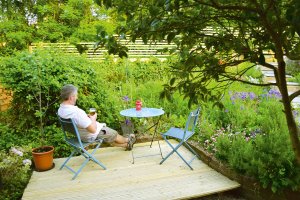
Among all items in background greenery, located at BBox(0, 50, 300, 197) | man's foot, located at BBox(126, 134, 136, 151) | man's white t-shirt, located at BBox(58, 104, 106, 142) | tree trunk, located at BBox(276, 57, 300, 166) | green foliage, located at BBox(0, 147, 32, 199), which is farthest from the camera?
man's foot, located at BBox(126, 134, 136, 151)

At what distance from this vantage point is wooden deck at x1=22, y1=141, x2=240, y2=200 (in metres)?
3.46

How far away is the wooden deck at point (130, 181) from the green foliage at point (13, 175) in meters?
0.12

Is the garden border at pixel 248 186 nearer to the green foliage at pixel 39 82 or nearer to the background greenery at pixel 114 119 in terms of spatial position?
the background greenery at pixel 114 119

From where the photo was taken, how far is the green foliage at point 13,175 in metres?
3.54

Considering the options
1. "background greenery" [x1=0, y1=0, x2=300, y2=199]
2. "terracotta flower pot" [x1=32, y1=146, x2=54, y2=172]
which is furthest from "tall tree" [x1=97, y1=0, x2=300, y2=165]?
"terracotta flower pot" [x1=32, y1=146, x2=54, y2=172]

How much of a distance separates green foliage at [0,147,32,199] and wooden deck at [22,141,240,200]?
0.38 feet

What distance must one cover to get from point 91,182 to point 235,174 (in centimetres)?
184

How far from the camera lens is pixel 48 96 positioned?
466cm

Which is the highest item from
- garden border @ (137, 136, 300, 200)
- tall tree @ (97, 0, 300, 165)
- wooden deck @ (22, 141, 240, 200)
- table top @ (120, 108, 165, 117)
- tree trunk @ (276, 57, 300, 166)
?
tall tree @ (97, 0, 300, 165)

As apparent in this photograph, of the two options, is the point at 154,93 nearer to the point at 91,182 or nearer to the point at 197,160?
the point at 197,160

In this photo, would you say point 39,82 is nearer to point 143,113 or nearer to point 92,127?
point 92,127

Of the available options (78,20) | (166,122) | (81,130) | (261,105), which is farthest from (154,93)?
(78,20)

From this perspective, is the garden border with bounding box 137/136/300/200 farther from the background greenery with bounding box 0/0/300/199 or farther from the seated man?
the seated man

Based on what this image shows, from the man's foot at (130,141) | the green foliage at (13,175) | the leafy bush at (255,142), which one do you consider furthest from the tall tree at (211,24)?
the man's foot at (130,141)
